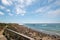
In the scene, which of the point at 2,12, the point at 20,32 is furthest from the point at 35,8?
the point at 2,12

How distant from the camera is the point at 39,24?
288 centimetres

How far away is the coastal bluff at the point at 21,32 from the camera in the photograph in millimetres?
2680

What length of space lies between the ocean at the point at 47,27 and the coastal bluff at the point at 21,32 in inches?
3.7

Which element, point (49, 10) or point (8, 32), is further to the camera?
point (8, 32)

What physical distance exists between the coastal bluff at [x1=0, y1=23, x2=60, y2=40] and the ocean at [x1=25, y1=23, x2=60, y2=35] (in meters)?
0.09

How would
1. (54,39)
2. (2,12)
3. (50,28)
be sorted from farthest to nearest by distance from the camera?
(2,12) → (50,28) → (54,39)

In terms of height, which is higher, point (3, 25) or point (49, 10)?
point (49, 10)

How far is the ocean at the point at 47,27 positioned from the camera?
2.72m

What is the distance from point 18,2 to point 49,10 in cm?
86

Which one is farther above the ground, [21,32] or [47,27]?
[47,27]

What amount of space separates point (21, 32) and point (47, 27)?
0.72 meters

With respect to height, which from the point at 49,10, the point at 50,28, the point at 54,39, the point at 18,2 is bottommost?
the point at 54,39

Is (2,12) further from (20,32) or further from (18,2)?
(20,32)

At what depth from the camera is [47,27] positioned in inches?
111
